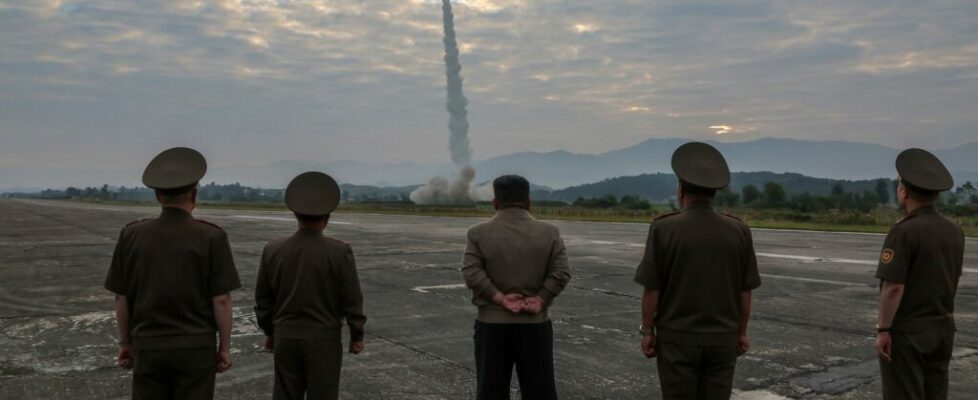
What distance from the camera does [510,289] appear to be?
4.54 meters

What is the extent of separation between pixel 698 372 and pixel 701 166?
46.7 inches

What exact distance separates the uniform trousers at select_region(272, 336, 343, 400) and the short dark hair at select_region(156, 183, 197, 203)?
3.24 ft

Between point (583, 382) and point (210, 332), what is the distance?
149 inches

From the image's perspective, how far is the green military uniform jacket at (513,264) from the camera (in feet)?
14.9

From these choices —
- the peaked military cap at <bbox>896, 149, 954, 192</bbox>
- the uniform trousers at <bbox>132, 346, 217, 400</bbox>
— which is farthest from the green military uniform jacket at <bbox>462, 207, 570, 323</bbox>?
the peaked military cap at <bbox>896, 149, 954, 192</bbox>

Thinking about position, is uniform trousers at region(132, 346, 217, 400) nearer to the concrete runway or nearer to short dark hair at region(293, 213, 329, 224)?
short dark hair at region(293, 213, 329, 224)

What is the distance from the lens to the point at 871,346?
848 centimetres

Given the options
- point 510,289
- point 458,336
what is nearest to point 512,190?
point 510,289

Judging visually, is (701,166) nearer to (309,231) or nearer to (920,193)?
(920,193)

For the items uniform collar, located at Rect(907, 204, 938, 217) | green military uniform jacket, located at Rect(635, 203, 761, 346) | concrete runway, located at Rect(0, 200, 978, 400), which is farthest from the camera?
concrete runway, located at Rect(0, 200, 978, 400)

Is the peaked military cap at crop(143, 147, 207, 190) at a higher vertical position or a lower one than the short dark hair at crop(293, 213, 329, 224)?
higher

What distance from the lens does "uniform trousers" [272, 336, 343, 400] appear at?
427 centimetres

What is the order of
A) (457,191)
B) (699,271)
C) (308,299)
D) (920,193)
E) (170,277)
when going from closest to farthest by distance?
(170,277)
(699,271)
(308,299)
(920,193)
(457,191)

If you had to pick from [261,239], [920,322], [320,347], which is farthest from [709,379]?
[261,239]
